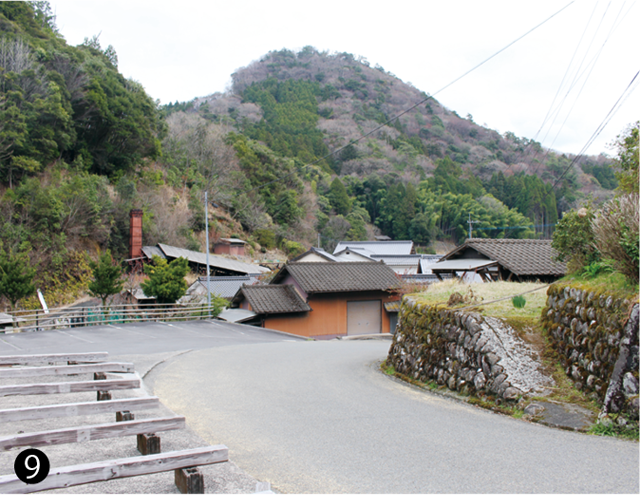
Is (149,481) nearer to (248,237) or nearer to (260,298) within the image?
(260,298)

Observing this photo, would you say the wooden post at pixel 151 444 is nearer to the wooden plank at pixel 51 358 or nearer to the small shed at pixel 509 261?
the wooden plank at pixel 51 358

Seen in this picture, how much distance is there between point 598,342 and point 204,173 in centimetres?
5557

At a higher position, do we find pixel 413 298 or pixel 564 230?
pixel 564 230

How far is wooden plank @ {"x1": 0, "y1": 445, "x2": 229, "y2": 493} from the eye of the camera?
2.71 metres

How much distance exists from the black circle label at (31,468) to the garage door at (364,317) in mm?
23742

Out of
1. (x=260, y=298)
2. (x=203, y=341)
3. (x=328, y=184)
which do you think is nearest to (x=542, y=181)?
(x=328, y=184)

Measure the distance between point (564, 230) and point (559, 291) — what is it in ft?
6.09

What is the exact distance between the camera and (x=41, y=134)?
32000 millimetres

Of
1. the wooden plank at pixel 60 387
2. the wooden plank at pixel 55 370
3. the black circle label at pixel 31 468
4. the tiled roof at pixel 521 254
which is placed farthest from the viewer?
the tiled roof at pixel 521 254

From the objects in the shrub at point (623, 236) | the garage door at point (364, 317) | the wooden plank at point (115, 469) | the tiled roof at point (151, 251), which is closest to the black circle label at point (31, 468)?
the wooden plank at point (115, 469)

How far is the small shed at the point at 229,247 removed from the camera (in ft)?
158

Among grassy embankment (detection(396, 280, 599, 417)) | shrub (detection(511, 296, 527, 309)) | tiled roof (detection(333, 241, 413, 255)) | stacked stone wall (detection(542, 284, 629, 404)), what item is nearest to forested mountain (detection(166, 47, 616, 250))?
tiled roof (detection(333, 241, 413, 255))

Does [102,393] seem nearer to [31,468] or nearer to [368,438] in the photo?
[31,468]

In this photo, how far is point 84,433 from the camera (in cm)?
331
